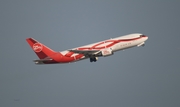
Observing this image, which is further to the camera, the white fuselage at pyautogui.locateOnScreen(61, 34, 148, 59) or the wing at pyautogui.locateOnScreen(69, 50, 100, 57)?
the white fuselage at pyautogui.locateOnScreen(61, 34, 148, 59)

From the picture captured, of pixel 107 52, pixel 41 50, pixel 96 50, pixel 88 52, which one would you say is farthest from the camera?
pixel 41 50

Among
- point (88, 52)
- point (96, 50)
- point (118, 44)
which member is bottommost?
point (88, 52)

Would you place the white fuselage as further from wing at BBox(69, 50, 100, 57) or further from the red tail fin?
the red tail fin

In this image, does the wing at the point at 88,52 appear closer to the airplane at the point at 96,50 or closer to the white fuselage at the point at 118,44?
the airplane at the point at 96,50

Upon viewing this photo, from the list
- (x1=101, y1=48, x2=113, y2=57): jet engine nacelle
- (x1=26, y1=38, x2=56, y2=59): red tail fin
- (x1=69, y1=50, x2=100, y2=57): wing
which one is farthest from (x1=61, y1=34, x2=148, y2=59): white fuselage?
(x1=26, y1=38, x2=56, y2=59): red tail fin

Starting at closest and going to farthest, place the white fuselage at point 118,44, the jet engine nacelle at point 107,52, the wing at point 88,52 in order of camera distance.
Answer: the wing at point 88,52 < the jet engine nacelle at point 107,52 < the white fuselage at point 118,44

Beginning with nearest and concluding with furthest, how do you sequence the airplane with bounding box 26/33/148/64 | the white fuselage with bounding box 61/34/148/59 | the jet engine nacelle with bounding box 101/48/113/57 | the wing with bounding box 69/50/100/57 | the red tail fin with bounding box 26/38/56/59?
the wing with bounding box 69/50/100/57 < the jet engine nacelle with bounding box 101/48/113/57 < the airplane with bounding box 26/33/148/64 < the white fuselage with bounding box 61/34/148/59 < the red tail fin with bounding box 26/38/56/59

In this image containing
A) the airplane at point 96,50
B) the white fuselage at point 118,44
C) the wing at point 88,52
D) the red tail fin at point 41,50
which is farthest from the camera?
the red tail fin at point 41,50

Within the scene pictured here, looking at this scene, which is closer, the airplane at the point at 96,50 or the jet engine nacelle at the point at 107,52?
the jet engine nacelle at the point at 107,52

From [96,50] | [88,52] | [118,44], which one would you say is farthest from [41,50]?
[118,44]

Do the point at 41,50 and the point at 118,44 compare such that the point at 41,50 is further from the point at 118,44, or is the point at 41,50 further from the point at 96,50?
the point at 118,44

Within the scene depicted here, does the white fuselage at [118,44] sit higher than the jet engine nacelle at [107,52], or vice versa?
the white fuselage at [118,44]

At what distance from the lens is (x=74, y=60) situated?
69688 millimetres

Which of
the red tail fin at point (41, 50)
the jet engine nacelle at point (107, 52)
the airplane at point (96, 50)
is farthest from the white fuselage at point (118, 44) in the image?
the red tail fin at point (41, 50)
